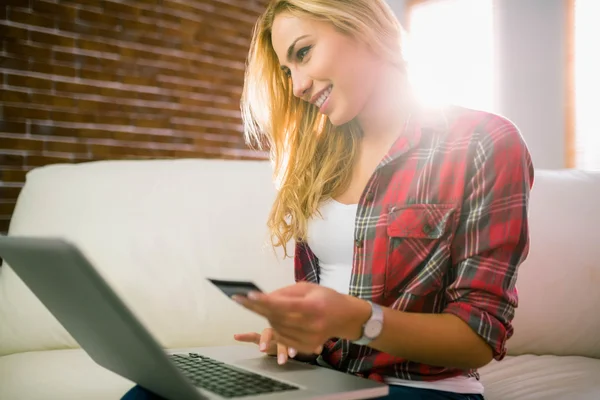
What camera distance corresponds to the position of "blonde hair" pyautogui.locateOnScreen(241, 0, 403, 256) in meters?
1.15

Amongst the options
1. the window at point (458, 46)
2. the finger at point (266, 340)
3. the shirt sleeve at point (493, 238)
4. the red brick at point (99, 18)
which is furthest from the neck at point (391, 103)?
the window at point (458, 46)

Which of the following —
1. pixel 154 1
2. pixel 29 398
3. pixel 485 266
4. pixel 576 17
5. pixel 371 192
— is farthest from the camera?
pixel 576 17

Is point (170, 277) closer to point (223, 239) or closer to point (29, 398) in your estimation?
point (223, 239)

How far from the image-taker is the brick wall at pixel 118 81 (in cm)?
321

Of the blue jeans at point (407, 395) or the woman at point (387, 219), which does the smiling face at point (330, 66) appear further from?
the blue jeans at point (407, 395)

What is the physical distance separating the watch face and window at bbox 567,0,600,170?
366 centimetres

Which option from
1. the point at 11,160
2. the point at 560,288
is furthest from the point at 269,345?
the point at 11,160

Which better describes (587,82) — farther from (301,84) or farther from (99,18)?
(301,84)

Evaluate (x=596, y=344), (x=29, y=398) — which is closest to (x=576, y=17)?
(x=596, y=344)

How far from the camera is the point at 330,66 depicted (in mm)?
1122

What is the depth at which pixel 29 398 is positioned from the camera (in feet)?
4.28

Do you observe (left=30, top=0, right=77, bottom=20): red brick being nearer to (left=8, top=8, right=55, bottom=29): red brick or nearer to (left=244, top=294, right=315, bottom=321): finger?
(left=8, top=8, right=55, bottom=29): red brick

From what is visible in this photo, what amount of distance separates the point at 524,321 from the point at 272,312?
111cm

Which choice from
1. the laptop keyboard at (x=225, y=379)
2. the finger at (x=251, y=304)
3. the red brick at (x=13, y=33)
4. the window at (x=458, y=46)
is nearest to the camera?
the finger at (x=251, y=304)
